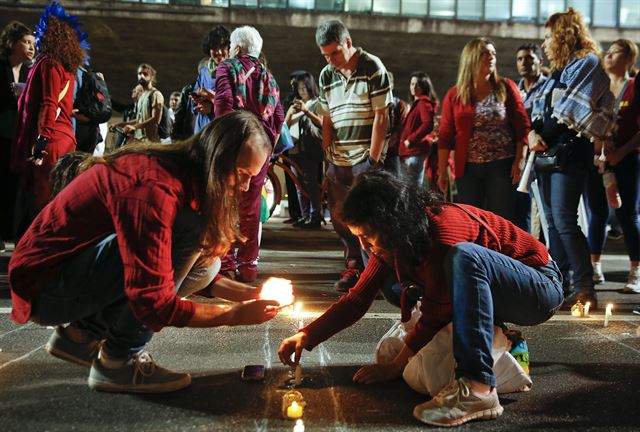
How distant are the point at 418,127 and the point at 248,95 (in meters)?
2.76

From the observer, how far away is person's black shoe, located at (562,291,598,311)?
4051mm

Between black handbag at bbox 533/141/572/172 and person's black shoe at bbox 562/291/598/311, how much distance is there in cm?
81

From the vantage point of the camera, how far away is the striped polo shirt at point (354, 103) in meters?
4.27

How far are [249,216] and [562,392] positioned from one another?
2.57 meters

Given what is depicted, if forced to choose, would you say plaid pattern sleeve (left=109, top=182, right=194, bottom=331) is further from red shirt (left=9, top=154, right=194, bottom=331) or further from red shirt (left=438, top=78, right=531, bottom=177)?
red shirt (left=438, top=78, right=531, bottom=177)

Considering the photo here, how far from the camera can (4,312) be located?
3600 mm

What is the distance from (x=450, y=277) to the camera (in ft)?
7.12

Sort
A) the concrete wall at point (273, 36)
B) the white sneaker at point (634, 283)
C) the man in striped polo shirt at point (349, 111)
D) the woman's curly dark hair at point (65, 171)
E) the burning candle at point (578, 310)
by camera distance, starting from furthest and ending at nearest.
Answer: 1. the concrete wall at point (273, 36)
2. the white sneaker at point (634, 283)
3. the man in striped polo shirt at point (349, 111)
4. the burning candle at point (578, 310)
5. the woman's curly dark hair at point (65, 171)

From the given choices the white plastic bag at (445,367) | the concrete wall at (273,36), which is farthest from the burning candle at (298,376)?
the concrete wall at (273,36)

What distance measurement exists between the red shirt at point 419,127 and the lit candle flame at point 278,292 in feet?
14.9

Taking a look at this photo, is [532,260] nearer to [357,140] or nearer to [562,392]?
[562,392]

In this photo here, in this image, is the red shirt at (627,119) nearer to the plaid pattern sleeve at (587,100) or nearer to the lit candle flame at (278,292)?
the plaid pattern sleeve at (587,100)

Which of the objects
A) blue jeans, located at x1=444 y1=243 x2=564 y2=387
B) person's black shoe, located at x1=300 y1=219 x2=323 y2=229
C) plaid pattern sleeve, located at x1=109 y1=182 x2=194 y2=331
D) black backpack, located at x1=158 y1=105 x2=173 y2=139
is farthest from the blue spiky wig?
person's black shoe, located at x1=300 y1=219 x2=323 y2=229

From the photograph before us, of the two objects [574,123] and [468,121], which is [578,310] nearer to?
[574,123]
